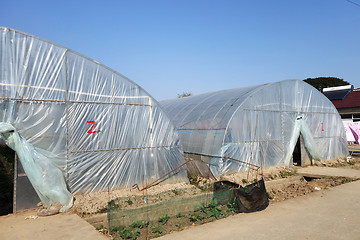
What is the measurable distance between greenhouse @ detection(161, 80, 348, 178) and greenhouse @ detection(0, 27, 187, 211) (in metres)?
2.50

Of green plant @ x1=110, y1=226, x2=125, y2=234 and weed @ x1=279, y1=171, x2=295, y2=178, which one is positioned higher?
green plant @ x1=110, y1=226, x2=125, y2=234

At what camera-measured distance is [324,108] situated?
16641 mm

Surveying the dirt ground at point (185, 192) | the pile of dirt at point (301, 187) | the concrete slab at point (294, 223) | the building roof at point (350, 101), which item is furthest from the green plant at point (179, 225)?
the building roof at point (350, 101)

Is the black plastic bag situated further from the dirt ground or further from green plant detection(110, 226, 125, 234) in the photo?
green plant detection(110, 226, 125, 234)

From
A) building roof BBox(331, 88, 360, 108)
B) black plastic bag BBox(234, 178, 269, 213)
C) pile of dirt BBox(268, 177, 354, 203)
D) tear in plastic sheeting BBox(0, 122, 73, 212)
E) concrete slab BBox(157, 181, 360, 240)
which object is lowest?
pile of dirt BBox(268, 177, 354, 203)

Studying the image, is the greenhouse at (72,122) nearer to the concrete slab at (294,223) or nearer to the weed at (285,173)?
the concrete slab at (294,223)

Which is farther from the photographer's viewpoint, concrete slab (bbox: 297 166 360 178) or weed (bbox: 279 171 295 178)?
concrete slab (bbox: 297 166 360 178)

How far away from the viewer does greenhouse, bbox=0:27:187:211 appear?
7758 millimetres

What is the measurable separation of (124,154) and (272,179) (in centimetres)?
669

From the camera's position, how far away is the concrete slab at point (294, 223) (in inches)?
239

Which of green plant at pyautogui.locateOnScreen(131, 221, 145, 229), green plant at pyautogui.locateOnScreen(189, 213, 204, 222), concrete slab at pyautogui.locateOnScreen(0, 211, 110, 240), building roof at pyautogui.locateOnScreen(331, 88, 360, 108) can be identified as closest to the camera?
concrete slab at pyautogui.locateOnScreen(0, 211, 110, 240)

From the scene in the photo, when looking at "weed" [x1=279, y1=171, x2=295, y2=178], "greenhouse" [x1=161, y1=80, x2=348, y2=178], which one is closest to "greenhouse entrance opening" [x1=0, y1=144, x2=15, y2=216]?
"greenhouse" [x1=161, y1=80, x2=348, y2=178]

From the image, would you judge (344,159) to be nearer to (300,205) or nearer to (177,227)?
(300,205)

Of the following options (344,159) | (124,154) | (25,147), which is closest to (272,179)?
(124,154)
